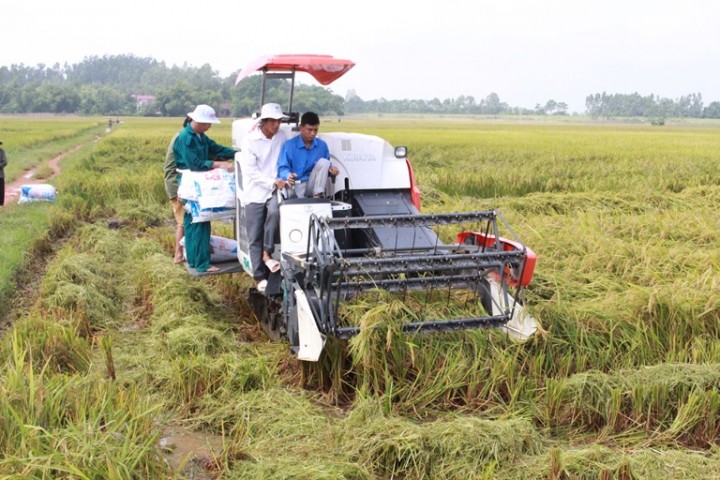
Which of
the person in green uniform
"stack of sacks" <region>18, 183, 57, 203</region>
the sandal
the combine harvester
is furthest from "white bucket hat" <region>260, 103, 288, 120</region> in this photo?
"stack of sacks" <region>18, 183, 57, 203</region>

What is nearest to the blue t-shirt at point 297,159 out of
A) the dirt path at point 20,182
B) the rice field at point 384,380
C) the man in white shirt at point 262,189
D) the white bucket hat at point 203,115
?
the man in white shirt at point 262,189

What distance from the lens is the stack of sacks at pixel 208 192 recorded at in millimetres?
6852

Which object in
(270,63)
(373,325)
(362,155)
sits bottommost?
(373,325)

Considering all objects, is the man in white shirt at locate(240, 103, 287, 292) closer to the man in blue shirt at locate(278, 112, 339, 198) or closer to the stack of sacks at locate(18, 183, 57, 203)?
the man in blue shirt at locate(278, 112, 339, 198)

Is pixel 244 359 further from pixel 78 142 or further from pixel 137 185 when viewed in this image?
pixel 78 142

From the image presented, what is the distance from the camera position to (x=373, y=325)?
4.86 m

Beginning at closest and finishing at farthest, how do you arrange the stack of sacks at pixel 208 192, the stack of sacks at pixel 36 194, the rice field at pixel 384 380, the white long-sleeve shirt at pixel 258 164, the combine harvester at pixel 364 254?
the rice field at pixel 384 380 → the combine harvester at pixel 364 254 → the white long-sleeve shirt at pixel 258 164 → the stack of sacks at pixel 208 192 → the stack of sacks at pixel 36 194

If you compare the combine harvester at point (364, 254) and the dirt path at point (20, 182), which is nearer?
the combine harvester at point (364, 254)

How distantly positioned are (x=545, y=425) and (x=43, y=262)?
266 inches

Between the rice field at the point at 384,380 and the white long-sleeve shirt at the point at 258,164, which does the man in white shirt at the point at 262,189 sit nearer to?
the white long-sleeve shirt at the point at 258,164

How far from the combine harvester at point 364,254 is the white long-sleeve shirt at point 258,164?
0.88 ft

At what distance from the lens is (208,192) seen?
688cm

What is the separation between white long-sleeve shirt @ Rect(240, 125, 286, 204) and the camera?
6.25 m

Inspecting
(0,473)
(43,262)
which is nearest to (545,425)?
(0,473)
